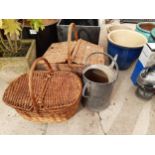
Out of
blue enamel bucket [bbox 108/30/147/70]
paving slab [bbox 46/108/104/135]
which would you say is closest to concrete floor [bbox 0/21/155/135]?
paving slab [bbox 46/108/104/135]

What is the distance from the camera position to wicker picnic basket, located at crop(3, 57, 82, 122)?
0.95 metres

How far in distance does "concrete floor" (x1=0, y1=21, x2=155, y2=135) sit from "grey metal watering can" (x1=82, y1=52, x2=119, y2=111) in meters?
0.07

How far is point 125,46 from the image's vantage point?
130cm

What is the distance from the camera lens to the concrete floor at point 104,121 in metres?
1.09

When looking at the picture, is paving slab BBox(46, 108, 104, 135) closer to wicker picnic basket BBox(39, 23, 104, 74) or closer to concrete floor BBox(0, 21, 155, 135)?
concrete floor BBox(0, 21, 155, 135)

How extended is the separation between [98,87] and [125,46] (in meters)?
0.45

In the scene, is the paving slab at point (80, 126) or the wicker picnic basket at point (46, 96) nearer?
the wicker picnic basket at point (46, 96)

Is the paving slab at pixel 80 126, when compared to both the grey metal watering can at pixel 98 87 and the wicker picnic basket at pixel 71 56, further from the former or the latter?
the wicker picnic basket at pixel 71 56

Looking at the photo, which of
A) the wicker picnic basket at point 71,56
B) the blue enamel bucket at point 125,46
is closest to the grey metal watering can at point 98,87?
the wicker picnic basket at point 71,56

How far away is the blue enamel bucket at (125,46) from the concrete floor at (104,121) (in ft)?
0.95

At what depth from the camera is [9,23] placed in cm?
103

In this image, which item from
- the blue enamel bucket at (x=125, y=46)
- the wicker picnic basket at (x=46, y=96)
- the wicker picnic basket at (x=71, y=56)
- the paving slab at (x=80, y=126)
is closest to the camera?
the wicker picnic basket at (x=46, y=96)

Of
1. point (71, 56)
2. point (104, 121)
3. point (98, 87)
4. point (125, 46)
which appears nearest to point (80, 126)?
point (104, 121)

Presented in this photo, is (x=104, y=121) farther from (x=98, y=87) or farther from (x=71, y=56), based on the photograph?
(x=71, y=56)
